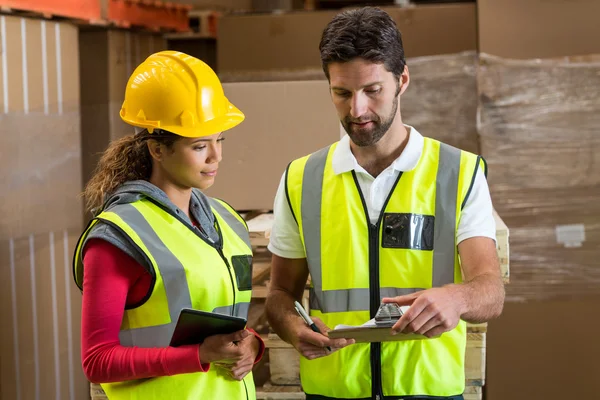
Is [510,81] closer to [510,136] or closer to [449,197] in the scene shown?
[510,136]

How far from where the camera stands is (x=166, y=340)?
2109 millimetres

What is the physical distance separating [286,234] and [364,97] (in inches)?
19.2

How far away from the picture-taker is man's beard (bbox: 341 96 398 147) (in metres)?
2.36

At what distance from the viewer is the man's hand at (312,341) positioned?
2223 mm

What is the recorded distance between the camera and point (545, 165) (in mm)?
4617

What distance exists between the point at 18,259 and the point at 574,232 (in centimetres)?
298

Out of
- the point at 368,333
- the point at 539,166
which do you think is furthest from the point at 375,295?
the point at 539,166

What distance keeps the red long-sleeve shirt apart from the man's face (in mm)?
749

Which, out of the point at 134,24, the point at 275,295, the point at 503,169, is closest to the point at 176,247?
the point at 275,295

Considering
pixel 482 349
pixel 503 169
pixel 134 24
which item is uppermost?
pixel 134 24

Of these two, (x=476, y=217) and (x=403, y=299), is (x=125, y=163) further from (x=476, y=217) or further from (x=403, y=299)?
(x=476, y=217)

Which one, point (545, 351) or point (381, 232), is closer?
point (381, 232)

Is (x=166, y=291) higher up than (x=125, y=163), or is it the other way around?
(x=125, y=163)

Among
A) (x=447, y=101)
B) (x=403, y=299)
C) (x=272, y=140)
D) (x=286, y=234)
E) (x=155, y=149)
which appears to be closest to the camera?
(x=403, y=299)
